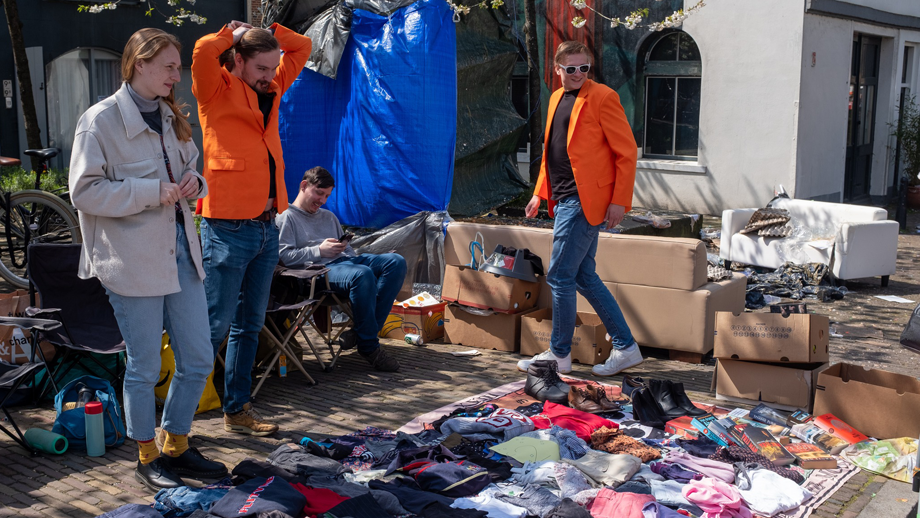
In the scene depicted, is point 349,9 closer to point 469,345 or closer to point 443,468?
point 469,345

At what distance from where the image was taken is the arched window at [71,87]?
52.3 feet

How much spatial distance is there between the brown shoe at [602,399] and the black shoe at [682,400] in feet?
1.12

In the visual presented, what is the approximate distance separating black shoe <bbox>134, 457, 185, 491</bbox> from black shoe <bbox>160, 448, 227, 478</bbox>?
0.03 meters

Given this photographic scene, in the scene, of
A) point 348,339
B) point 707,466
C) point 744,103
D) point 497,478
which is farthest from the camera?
point 744,103

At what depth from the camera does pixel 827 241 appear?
9.37m

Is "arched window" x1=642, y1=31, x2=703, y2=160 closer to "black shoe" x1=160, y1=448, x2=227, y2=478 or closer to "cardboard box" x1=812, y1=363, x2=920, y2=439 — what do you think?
"cardboard box" x1=812, y1=363, x2=920, y2=439

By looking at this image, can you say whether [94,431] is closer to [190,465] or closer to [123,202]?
[190,465]

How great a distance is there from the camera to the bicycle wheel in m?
8.20

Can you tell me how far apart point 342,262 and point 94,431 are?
2167 mm

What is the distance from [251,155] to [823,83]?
1289cm

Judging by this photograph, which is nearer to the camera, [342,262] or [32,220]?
[342,262]

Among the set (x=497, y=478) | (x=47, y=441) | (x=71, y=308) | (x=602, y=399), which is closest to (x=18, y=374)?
(x=47, y=441)

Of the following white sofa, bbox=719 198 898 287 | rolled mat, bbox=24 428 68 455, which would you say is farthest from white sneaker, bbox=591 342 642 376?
white sofa, bbox=719 198 898 287

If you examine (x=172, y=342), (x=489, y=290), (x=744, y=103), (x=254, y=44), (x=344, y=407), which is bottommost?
A: (x=344, y=407)
